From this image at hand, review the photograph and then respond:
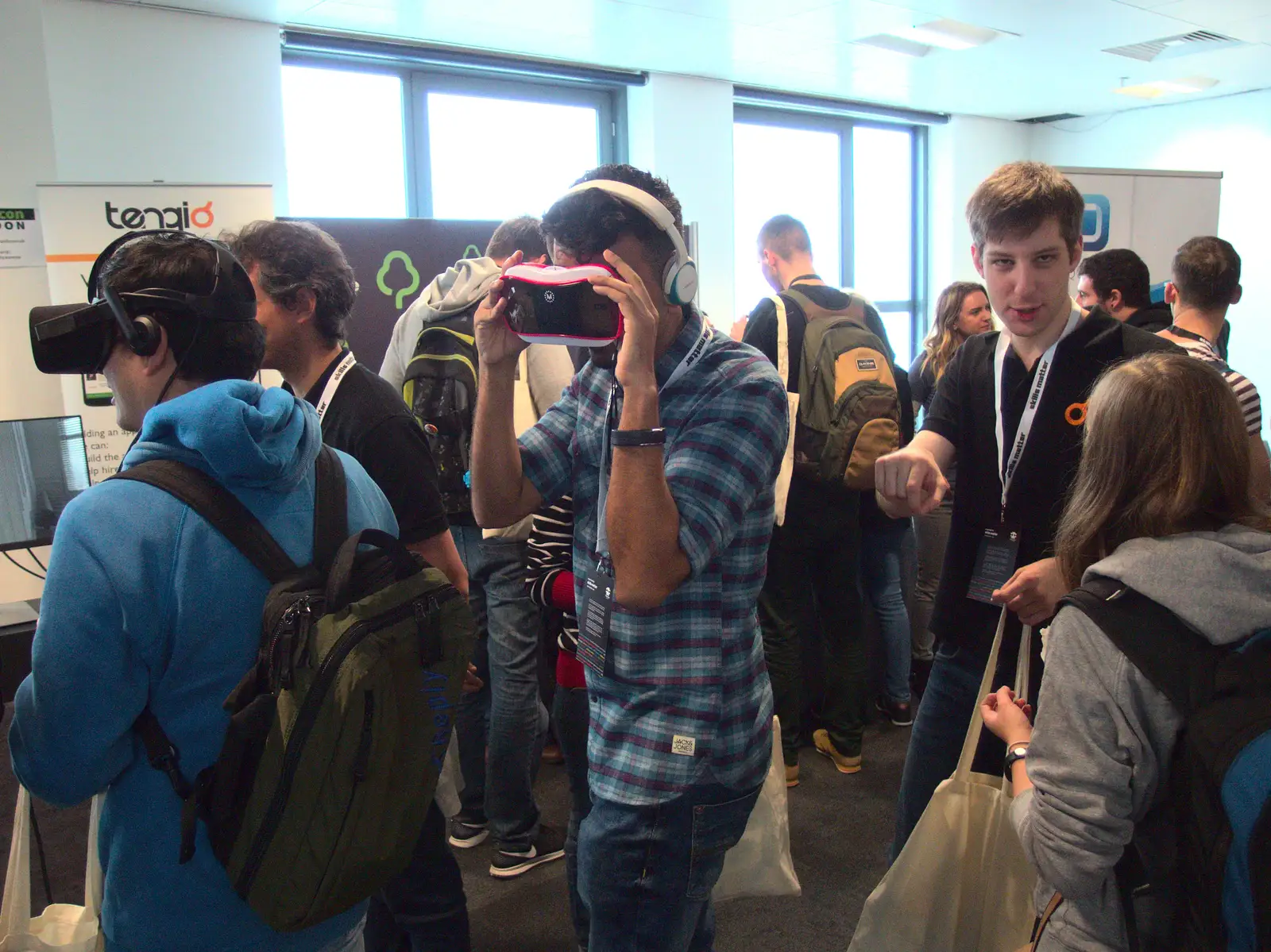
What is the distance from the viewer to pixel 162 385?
1.14 metres

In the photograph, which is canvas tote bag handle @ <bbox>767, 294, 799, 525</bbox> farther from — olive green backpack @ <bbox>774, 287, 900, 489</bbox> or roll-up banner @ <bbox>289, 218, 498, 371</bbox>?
roll-up banner @ <bbox>289, 218, 498, 371</bbox>

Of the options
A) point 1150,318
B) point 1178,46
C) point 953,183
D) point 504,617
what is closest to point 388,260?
point 504,617

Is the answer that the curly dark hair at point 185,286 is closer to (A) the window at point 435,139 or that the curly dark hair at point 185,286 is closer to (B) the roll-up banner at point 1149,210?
(B) the roll-up banner at point 1149,210

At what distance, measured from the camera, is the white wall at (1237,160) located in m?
8.14

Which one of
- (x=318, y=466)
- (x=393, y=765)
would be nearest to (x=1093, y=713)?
(x=393, y=765)

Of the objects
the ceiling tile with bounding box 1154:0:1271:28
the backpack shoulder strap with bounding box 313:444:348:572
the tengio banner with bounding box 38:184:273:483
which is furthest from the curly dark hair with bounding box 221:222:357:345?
the ceiling tile with bounding box 1154:0:1271:28

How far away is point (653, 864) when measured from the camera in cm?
112

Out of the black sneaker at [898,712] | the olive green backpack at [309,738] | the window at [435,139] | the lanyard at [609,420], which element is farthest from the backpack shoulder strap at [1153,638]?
the window at [435,139]

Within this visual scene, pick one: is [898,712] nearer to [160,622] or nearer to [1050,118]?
[160,622]

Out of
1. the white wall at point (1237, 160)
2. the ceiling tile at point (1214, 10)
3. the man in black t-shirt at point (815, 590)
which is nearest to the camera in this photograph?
the man in black t-shirt at point (815, 590)

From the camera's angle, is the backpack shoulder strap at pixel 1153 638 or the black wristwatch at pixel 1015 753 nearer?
the backpack shoulder strap at pixel 1153 638

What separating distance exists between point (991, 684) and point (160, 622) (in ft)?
3.89

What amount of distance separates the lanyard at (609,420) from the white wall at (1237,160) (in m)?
8.53

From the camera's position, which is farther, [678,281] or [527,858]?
[527,858]
